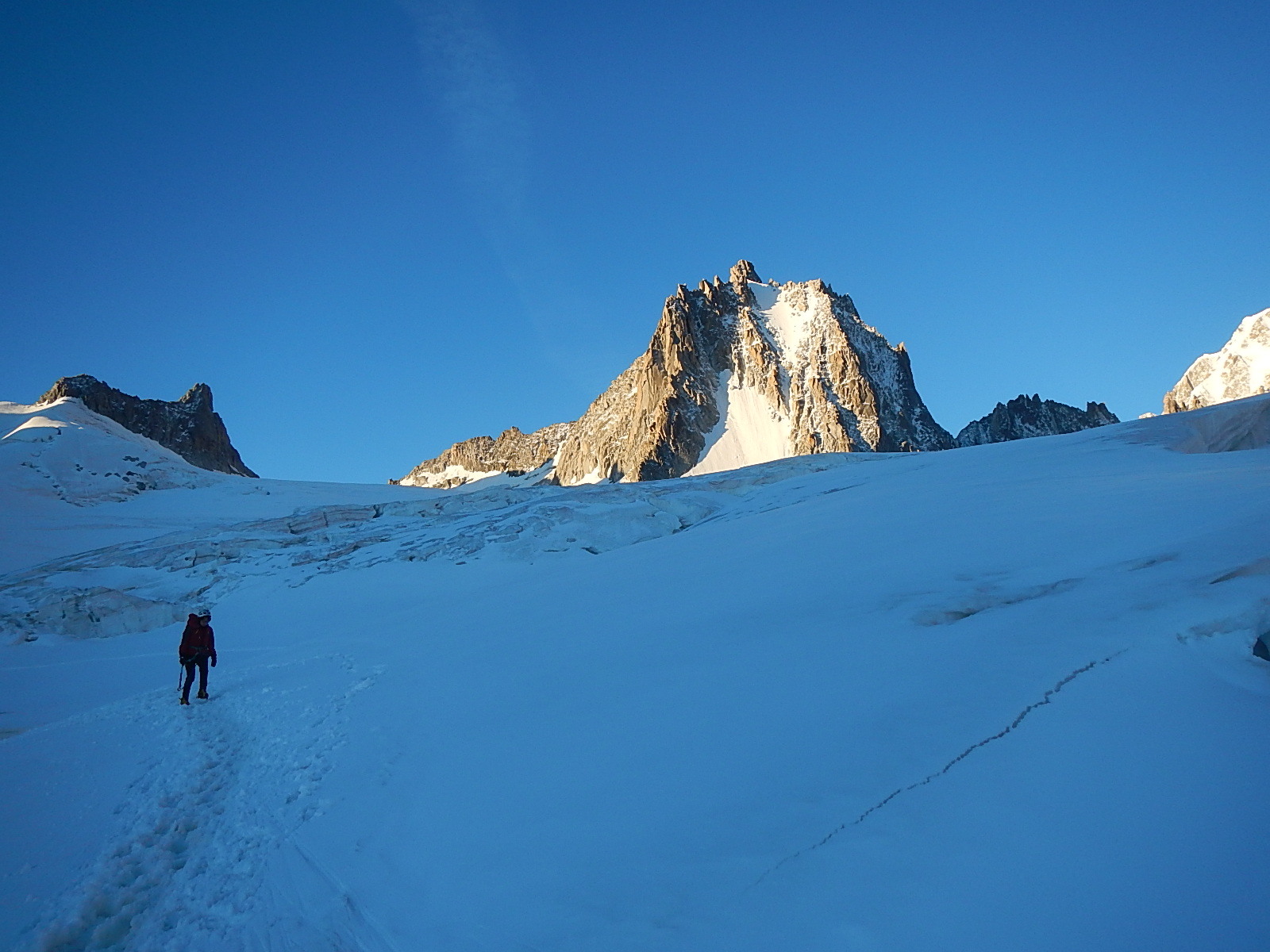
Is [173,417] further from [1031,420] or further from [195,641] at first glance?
[1031,420]

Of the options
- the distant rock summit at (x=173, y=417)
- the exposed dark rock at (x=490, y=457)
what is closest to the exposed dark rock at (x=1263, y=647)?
the distant rock summit at (x=173, y=417)

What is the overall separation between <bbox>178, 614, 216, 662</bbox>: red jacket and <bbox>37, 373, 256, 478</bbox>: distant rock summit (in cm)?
8690

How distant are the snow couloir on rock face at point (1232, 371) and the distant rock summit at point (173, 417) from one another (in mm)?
149984

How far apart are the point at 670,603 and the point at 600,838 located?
5618 mm

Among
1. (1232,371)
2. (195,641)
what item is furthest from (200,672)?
(1232,371)

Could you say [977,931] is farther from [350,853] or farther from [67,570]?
[67,570]

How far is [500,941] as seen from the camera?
3377 millimetres

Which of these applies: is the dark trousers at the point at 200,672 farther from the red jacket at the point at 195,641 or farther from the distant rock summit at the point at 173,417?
the distant rock summit at the point at 173,417

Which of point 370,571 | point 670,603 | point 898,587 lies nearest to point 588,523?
point 370,571

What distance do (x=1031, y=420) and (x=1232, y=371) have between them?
120ft

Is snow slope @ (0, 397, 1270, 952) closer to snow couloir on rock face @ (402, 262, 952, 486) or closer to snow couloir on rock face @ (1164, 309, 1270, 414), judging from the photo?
snow couloir on rock face @ (402, 262, 952, 486)

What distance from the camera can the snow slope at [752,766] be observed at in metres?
2.88

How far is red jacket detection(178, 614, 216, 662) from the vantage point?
384 inches

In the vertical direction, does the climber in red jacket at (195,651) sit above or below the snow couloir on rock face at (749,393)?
below
